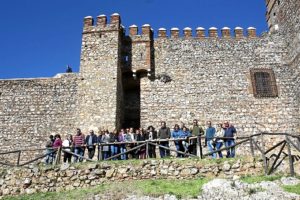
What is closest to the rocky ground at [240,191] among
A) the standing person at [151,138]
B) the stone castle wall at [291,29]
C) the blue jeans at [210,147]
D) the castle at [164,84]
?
the blue jeans at [210,147]

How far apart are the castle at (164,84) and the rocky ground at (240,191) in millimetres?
6262

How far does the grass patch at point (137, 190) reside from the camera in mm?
9211

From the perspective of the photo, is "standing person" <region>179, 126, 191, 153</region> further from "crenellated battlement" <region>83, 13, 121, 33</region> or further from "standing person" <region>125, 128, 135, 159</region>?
"crenellated battlement" <region>83, 13, 121, 33</region>

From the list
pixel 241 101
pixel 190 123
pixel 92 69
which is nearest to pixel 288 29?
pixel 241 101

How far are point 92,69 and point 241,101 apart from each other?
6.71 metres

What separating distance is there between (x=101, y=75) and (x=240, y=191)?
8809 millimetres

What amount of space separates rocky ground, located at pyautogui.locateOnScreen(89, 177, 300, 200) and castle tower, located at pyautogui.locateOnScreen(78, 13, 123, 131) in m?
5.85

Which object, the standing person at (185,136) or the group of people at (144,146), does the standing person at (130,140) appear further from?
the standing person at (185,136)

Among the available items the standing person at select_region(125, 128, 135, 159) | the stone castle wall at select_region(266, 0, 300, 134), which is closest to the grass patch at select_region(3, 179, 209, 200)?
the standing person at select_region(125, 128, 135, 159)

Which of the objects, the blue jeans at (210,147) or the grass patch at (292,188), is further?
the blue jeans at (210,147)

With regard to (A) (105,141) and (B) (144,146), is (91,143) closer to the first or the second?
(A) (105,141)

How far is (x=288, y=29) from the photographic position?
54.6 ft

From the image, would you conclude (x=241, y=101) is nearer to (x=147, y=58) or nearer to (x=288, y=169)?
(x=147, y=58)

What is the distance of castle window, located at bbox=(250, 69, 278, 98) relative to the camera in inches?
634
